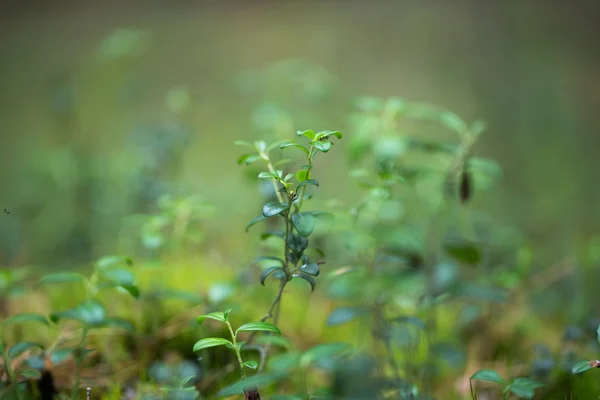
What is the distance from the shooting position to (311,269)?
787 millimetres

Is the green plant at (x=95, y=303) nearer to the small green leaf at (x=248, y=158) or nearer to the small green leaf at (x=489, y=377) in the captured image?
the small green leaf at (x=248, y=158)

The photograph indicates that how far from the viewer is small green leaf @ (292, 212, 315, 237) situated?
769 mm

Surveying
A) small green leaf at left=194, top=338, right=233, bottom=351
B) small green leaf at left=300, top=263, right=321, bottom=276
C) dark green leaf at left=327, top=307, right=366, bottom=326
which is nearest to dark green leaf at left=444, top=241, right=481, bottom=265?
dark green leaf at left=327, top=307, right=366, bottom=326

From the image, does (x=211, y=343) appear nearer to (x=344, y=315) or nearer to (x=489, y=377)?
(x=344, y=315)

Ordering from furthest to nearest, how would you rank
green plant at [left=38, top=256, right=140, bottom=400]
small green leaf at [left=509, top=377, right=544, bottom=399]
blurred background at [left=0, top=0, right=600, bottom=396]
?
1. blurred background at [left=0, top=0, right=600, bottom=396]
2. green plant at [left=38, top=256, right=140, bottom=400]
3. small green leaf at [left=509, top=377, right=544, bottom=399]

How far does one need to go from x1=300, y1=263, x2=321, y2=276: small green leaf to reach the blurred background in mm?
411

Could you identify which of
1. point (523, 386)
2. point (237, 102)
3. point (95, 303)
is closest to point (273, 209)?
point (95, 303)

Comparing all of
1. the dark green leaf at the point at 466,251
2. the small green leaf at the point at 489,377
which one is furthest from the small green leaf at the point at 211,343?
the dark green leaf at the point at 466,251

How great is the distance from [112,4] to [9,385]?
3.57m

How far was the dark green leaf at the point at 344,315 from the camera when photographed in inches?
35.8

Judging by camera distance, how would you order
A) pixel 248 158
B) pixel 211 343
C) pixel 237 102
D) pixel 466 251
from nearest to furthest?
pixel 211 343, pixel 248 158, pixel 466 251, pixel 237 102

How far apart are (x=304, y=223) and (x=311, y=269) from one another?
0.08 metres

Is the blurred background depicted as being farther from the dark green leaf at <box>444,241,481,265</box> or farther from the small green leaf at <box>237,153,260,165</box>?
the dark green leaf at <box>444,241,481,265</box>

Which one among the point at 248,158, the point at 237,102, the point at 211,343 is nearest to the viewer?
the point at 211,343
